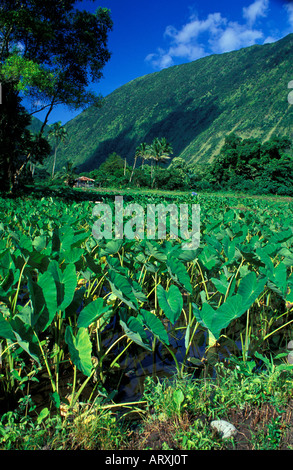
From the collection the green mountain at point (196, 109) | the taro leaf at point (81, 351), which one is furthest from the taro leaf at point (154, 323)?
the green mountain at point (196, 109)

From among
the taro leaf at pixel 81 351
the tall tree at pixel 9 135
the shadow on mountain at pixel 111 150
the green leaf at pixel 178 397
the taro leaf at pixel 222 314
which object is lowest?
the green leaf at pixel 178 397

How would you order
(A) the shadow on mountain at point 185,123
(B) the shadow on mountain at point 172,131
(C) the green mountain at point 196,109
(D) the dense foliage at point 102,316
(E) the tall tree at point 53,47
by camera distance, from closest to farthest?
(D) the dense foliage at point 102,316, (E) the tall tree at point 53,47, (C) the green mountain at point 196,109, (A) the shadow on mountain at point 185,123, (B) the shadow on mountain at point 172,131

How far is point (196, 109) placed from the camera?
120 meters

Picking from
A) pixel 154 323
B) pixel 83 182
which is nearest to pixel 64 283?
pixel 154 323

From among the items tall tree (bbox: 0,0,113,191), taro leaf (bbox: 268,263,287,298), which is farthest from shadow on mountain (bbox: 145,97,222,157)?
taro leaf (bbox: 268,263,287,298)

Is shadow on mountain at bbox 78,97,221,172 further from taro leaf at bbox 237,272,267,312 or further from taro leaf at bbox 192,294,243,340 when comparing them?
taro leaf at bbox 192,294,243,340

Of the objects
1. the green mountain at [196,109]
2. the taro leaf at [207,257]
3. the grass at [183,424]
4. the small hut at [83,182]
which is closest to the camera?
the grass at [183,424]

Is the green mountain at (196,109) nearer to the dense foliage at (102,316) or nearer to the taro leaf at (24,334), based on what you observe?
the dense foliage at (102,316)

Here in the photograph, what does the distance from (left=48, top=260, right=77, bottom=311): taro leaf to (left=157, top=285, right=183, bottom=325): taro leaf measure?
447mm

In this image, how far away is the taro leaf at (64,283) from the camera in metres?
1.55

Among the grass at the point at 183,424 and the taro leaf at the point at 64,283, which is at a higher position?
the taro leaf at the point at 64,283

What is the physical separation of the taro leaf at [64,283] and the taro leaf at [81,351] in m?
0.21

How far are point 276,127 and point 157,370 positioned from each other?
7180 centimetres
